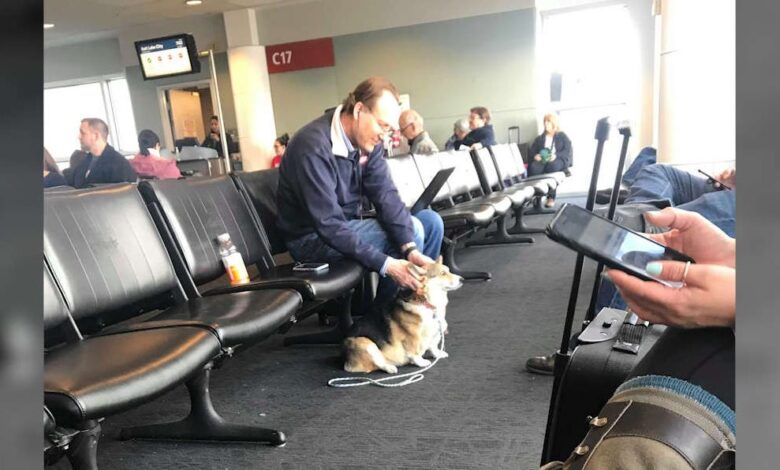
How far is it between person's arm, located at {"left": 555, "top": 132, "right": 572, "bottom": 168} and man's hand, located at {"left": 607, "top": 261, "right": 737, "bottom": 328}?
322 inches

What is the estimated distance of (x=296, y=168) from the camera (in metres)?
2.79

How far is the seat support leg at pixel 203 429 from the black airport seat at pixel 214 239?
41 centimetres

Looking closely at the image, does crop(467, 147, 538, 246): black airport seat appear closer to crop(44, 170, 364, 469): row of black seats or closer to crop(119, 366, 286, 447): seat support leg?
crop(44, 170, 364, 469): row of black seats

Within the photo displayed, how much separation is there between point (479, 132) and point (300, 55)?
4.30 metres

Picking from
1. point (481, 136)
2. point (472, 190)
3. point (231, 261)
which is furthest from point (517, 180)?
point (231, 261)

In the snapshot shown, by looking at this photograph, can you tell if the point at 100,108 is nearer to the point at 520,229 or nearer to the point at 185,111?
the point at 185,111

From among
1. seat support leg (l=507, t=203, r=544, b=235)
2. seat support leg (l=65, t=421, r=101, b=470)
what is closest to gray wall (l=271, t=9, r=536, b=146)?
seat support leg (l=507, t=203, r=544, b=235)

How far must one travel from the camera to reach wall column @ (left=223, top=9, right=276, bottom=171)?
10.4 metres

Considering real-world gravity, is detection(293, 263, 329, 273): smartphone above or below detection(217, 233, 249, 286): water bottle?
below

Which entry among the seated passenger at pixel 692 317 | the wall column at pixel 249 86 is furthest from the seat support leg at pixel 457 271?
the wall column at pixel 249 86

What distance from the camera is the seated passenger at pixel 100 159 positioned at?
5.12 metres

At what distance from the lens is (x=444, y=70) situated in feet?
32.8
